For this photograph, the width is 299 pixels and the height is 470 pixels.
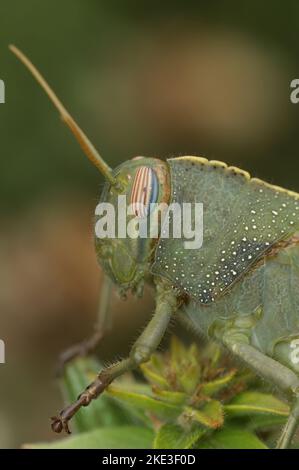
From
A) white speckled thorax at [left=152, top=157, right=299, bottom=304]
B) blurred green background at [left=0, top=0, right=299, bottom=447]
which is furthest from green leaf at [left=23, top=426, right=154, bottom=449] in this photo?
blurred green background at [left=0, top=0, right=299, bottom=447]

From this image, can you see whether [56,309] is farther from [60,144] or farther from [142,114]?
[142,114]

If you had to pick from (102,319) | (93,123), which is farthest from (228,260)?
(93,123)

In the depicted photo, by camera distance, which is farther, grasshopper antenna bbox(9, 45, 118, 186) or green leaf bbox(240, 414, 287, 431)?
grasshopper antenna bbox(9, 45, 118, 186)

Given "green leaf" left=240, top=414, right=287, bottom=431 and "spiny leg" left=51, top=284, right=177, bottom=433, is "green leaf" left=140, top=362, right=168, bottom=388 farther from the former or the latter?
"green leaf" left=240, top=414, right=287, bottom=431

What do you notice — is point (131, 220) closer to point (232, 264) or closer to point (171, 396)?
point (232, 264)

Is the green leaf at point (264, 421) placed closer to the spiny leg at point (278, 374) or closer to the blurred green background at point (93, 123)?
the spiny leg at point (278, 374)

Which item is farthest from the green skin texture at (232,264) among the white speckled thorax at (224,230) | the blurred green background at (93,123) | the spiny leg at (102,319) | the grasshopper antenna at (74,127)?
the blurred green background at (93,123)
